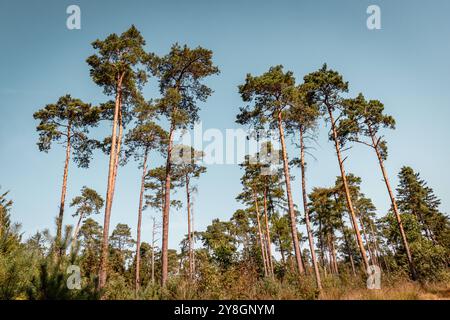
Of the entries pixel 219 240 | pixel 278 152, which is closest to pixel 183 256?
pixel 219 240

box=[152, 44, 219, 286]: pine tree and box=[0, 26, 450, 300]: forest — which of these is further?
box=[152, 44, 219, 286]: pine tree

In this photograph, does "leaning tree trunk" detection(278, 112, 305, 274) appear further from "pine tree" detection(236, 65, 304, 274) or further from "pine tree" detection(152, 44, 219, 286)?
"pine tree" detection(152, 44, 219, 286)

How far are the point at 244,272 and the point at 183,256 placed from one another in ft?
136

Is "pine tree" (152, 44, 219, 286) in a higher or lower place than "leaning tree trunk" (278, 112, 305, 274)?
higher

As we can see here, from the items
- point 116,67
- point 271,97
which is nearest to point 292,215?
point 271,97

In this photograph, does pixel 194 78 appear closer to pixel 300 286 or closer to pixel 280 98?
pixel 280 98

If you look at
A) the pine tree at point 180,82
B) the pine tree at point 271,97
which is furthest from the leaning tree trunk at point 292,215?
the pine tree at point 180,82

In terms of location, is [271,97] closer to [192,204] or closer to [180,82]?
[180,82]

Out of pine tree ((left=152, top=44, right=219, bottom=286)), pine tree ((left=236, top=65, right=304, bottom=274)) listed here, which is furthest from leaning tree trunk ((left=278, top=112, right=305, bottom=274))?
pine tree ((left=152, top=44, right=219, bottom=286))

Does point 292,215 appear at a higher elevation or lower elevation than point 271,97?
lower

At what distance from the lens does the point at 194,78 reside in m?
15.1

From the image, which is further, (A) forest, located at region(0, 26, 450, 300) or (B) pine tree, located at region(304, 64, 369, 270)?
(B) pine tree, located at region(304, 64, 369, 270)

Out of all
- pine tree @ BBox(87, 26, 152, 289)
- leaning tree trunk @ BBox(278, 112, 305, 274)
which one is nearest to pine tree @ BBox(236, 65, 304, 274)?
leaning tree trunk @ BBox(278, 112, 305, 274)

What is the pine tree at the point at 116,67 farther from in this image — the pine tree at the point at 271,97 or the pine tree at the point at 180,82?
the pine tree at the point at 271,97
